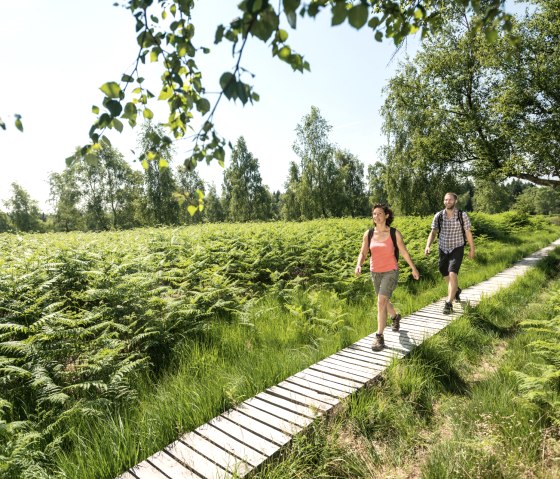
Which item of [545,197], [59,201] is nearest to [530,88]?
[59,201]

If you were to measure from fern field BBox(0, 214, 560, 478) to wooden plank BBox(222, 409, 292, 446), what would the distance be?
1.24 metres

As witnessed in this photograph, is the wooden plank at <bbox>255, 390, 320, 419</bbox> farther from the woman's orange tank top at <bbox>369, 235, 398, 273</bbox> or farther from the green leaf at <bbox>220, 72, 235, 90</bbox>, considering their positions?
the green leaf at <bbox>220, 72, 235, 90</bbox>

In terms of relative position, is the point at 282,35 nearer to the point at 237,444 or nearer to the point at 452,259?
the point at 237,444

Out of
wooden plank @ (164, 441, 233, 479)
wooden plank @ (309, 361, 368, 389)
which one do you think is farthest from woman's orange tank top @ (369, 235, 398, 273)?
wooden plank @ (164, 441, 233, 479)

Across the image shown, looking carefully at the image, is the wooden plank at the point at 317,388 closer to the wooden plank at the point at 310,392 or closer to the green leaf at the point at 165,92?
the wooden plank at the point at 310,392

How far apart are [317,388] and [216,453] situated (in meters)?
1.47

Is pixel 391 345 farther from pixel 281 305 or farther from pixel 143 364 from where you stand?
pixel 143 364

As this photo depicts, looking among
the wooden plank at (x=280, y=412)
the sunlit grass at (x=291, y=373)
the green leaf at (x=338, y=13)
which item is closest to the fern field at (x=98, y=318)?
the sunlit grass at (x=291, y=373)

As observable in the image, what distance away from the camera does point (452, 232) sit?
23.7ft

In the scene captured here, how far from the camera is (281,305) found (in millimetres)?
7680

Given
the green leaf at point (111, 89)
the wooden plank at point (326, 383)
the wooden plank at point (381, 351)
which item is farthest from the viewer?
the wooden plank at point (381, 351)

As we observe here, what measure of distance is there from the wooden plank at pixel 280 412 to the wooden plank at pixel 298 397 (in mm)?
169

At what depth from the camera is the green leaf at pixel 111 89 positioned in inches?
66.3

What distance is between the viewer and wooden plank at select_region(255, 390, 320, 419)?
3.47 m
